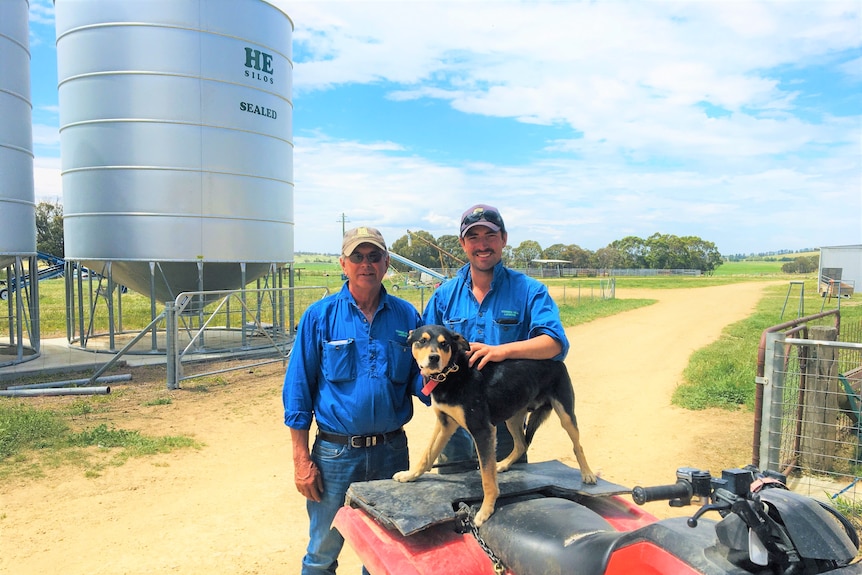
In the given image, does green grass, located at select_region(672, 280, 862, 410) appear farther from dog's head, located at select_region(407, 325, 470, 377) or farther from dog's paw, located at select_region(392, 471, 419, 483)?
dog's head, located at select_region(407, 325, 470, 377)

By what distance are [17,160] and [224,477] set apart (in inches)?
364

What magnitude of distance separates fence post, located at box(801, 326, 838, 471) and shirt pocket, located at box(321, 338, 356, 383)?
15.7 ft

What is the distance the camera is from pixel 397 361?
2.85 metres

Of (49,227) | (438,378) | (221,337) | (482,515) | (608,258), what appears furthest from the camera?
(608,258)

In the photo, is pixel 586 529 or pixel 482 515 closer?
pixel 586 529

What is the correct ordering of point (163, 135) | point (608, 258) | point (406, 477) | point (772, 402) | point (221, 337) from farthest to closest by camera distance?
1. point (608, 258)
2. point (221, 337)
3. point (163, 135)
4. point (772, 402)
5. point (406, 477)

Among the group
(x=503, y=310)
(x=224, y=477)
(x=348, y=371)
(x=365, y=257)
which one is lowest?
(x=224, y=477)

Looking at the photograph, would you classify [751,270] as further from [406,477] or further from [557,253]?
[406,477]

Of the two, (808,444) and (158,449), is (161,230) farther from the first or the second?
(808,444)

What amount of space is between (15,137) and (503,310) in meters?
12.1

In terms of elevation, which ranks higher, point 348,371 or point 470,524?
point 348,371

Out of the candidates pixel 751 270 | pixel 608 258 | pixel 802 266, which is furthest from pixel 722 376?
pixel 751 270

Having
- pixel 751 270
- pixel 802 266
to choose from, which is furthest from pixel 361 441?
pixel 751 270

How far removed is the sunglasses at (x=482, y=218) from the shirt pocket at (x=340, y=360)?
82cm
